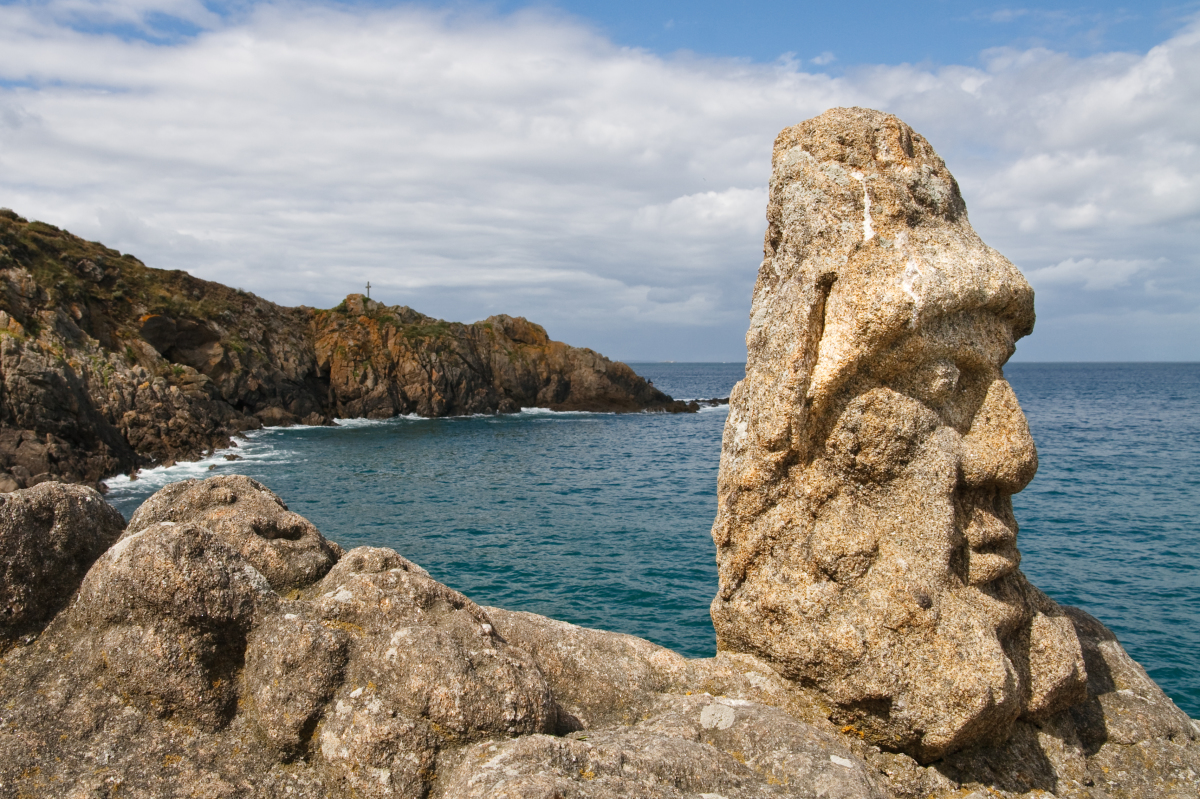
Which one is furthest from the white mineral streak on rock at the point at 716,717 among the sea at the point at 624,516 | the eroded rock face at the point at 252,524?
the sea at the point at 624,516

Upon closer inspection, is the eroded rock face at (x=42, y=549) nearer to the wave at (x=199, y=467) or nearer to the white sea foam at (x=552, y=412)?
the wave at (x=199, y=467)

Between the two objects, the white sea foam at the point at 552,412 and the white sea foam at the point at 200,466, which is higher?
the white sea foam at the point at 552,412

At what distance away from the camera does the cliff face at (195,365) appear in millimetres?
36531

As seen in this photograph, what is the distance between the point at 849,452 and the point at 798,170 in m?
3.10

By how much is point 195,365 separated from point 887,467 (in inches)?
2673

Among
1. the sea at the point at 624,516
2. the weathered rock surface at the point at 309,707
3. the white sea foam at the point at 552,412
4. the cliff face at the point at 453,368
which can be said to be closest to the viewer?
the weathered rock surface at the point at 309,707

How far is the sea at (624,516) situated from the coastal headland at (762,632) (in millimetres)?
9640

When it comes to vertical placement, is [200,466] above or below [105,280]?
below

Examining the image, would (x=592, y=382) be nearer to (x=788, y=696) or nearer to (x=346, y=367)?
(x=346, y=367)

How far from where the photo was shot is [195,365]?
6406 centimetres

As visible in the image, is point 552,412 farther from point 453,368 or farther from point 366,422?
point 366,422

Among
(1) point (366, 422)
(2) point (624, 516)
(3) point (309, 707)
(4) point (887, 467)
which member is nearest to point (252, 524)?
(3) point (309, 707)

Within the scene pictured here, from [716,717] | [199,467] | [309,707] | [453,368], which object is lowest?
[199,467]

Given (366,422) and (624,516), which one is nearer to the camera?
(624,516)
